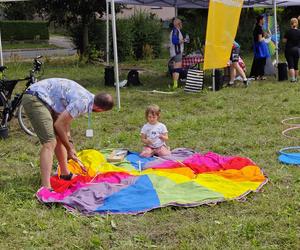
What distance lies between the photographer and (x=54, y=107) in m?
5.40

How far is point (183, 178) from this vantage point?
559 centimetres

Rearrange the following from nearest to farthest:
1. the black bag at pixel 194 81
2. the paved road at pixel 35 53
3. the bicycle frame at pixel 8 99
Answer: the bicycle frame at pixel 8 99 < the black bag at pixel 194 81 < the paved road at pixel 35 53

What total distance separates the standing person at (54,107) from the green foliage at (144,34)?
16457 millimetres

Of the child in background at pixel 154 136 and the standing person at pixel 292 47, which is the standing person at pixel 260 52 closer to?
the standing person at pixel 292 47

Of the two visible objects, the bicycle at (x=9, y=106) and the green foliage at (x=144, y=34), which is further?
the green foliage at (x=144, y=34)

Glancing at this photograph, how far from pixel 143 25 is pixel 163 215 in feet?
59.9

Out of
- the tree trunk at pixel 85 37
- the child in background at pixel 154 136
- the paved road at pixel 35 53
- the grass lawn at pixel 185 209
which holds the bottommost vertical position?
the paved road at pixel 35 53

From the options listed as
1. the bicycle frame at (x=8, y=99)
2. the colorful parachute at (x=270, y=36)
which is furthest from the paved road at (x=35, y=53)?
the bicycle frame at (x=8, y=99)

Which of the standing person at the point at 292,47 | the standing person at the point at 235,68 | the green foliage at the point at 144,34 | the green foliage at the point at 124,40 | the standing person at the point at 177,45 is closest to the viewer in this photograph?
the standing person at the point at 235,68

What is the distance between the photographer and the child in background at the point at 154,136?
21.7 feet

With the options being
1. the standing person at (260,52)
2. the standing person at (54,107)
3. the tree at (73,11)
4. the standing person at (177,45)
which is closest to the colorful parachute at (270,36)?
the standing person at (260,52)

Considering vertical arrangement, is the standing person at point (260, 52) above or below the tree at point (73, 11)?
below

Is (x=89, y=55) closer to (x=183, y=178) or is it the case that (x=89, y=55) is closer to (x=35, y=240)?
(x=183, y=178)

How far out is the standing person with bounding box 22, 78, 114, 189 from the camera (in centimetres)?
511
